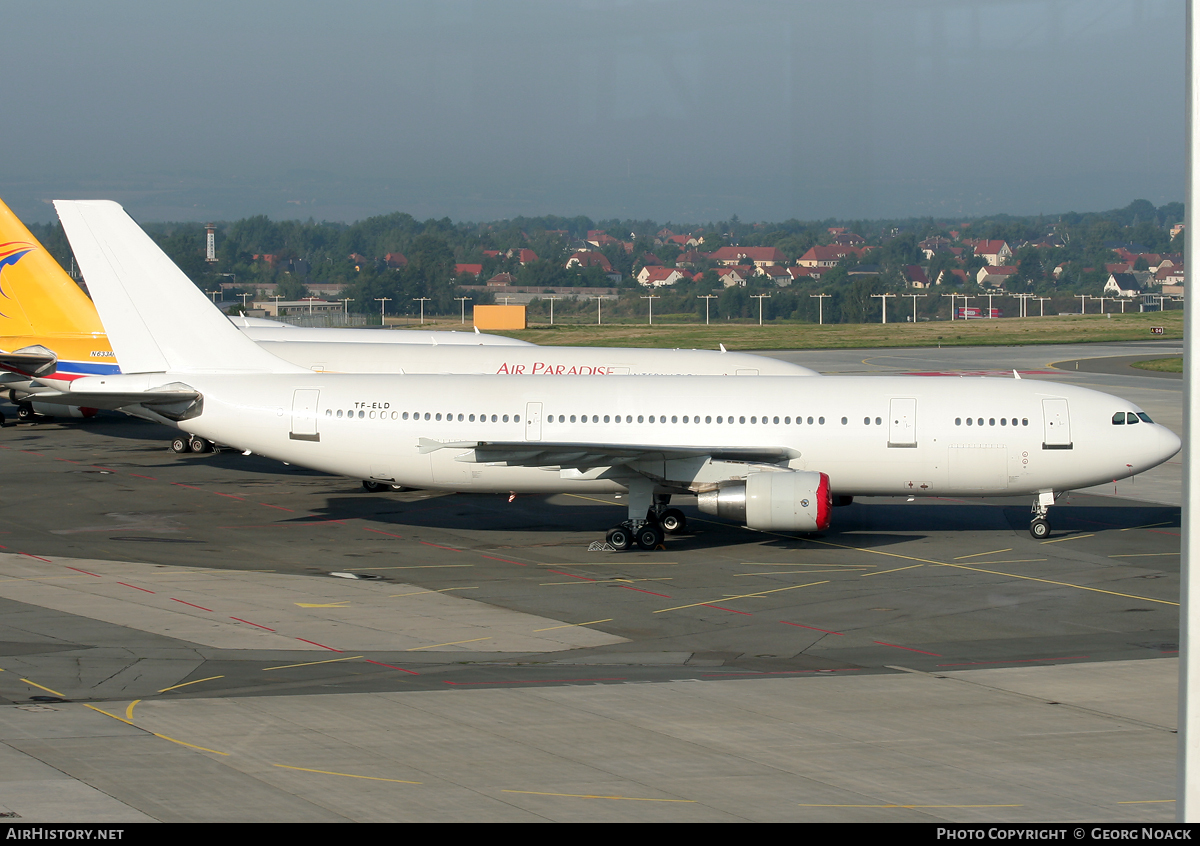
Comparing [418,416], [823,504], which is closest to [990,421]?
[823,504]

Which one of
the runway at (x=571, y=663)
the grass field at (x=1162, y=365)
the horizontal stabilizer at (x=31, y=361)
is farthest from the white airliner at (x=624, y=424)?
the grass field at (x=1162, y=365)

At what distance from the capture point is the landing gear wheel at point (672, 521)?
→ 35688 mm

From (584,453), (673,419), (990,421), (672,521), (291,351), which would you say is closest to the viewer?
(584,453)

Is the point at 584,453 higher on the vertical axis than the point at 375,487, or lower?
higher

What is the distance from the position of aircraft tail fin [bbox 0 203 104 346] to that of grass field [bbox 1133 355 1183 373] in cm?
7464

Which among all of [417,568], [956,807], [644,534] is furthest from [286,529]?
[956,807]

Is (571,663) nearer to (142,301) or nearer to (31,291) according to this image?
(142,301)

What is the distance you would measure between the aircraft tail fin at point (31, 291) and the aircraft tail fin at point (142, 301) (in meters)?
19.9

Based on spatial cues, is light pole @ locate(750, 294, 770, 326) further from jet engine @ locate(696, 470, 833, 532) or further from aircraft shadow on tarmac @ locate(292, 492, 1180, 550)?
jet engine @ locate(696, 470, 833, 532)

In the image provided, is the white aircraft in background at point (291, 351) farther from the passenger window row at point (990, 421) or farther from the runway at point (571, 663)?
the passenger window row at point (990, 421)

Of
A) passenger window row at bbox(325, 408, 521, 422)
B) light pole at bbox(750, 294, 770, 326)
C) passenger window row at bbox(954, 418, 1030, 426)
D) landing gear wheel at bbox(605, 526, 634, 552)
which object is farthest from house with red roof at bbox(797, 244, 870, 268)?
landing gear wheel at bbox(605, 526, 634, 552)

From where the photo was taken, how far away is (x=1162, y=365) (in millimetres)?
95125

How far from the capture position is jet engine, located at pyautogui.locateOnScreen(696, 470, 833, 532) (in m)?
31.3

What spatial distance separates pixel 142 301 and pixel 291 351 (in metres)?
12.6
